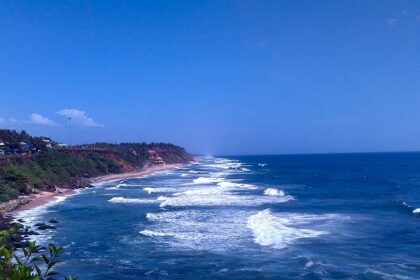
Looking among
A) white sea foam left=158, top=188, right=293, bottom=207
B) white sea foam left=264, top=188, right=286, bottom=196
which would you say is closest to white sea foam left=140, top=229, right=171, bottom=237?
white sea foam left=158, top=188, right=293, bottom=207

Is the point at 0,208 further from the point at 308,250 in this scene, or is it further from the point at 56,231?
the point at 308,250

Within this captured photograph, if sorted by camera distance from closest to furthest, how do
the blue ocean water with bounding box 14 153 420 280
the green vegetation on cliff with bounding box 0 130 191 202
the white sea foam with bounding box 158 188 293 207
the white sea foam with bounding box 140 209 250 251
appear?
the blue ocean water with bounding box 14 153 420 280 → the white sea foam with bounding box 140 209 250 251 → the white sea foam with bounding box 158 188 293 207 → the green vegetation on cliff with bounding box 0 130 191 202

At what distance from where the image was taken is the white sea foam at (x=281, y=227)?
95.1 ft

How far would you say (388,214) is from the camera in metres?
39.9

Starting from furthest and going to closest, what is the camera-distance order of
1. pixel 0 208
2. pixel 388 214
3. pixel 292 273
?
pixel 0 208 → pixel 388 214 → pixel 292 273

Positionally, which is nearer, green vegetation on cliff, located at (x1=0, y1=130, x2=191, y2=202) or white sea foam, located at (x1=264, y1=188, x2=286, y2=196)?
green vegetation on cliff, located at (x1=0, y1=130, x2=191, y2=202)

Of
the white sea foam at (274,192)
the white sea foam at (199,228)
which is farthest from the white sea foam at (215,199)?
the white sea foam at (199,228)

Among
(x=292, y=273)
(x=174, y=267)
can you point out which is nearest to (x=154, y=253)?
(x=174, y=267)

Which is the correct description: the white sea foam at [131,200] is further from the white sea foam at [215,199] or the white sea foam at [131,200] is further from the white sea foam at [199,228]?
the white sea foam at [199,228]

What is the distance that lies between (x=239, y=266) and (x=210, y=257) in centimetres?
223

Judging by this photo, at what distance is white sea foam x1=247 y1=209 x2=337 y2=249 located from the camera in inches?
1141

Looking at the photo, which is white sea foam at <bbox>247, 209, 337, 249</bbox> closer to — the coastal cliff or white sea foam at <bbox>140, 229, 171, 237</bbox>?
white sea foam at <bbox>140, 229, 171, 237</bbox>

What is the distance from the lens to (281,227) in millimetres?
33625

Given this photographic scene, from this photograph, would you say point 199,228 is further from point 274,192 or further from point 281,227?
point 274,192
